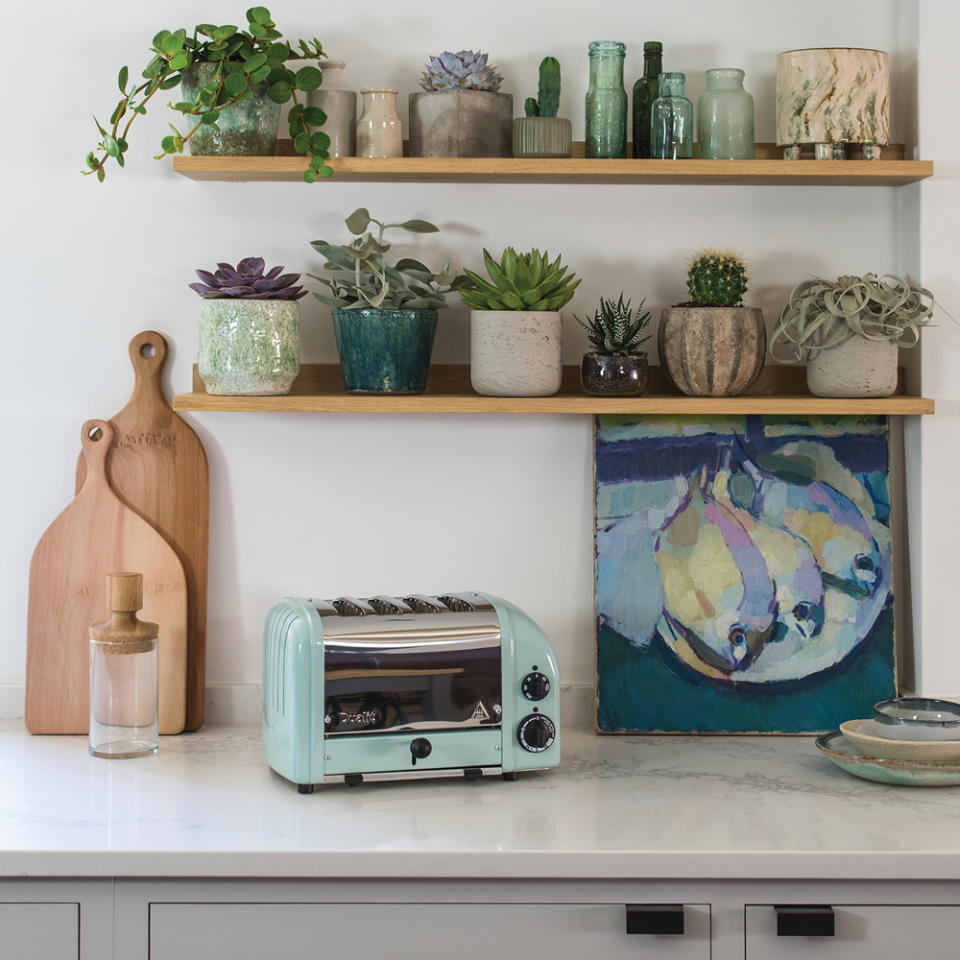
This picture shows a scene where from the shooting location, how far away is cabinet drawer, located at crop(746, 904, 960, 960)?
4.75ft

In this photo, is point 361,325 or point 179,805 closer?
point 179,805

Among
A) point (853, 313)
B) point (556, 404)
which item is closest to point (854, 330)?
point (853, 313)

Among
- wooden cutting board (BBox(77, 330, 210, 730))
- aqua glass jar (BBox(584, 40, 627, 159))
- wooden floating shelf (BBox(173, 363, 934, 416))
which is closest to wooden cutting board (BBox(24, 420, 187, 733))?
wooden cutting board (BBox(77, 330, 210, 730))

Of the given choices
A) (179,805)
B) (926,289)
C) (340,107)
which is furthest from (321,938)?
(926,289)

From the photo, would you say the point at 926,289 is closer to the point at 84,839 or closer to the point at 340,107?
the point at 340,107

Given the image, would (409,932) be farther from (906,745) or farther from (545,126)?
(545,126)

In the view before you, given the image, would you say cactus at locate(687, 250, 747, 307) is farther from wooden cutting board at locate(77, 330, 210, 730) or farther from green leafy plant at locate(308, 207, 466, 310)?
wooden cutting board at locate(77, 330, 210, 730)

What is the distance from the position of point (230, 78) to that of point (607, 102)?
58 cm

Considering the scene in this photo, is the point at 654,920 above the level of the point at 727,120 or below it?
below

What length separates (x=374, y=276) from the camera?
1893 millimetres

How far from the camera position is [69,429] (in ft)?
6.58

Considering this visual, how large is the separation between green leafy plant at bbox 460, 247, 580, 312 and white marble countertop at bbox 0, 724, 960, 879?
2.35ft

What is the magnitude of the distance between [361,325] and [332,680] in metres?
0.55

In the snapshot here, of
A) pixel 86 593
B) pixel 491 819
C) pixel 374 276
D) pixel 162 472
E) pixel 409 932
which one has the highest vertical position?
pixel 374 276
